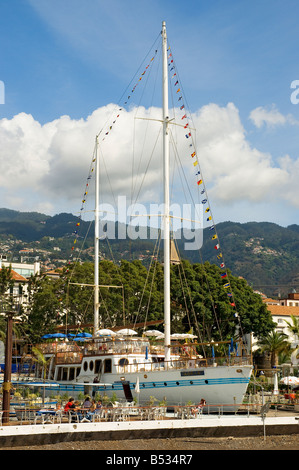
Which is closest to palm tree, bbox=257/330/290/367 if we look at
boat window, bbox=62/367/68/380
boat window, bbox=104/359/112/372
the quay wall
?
boat window, bbox=62/367/68/380

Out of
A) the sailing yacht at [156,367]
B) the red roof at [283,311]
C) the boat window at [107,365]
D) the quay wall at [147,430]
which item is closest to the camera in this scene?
the quay wall at [147,430]

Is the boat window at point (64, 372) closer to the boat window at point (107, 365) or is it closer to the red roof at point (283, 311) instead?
the boat window at point (107, 365)

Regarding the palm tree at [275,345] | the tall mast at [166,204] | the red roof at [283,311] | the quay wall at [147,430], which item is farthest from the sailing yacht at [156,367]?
the red roof at [283,311]

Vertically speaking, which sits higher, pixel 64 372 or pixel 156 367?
pixel 156 367

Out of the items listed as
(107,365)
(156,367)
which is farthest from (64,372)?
(156,367)

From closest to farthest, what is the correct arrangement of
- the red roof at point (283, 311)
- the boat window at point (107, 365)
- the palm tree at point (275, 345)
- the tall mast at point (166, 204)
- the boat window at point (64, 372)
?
1. the tall mast at point (166, 204)
2. the boat window at point (107, 365)
3. the boat window at point (64, 372)
4. the palm tree at point (275, 345)
5. the red roof at point (283, 311)

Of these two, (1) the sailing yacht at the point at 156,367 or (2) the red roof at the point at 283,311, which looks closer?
(1) the sailing yacht at the point at 156,367

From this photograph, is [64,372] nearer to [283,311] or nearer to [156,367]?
[156,367]

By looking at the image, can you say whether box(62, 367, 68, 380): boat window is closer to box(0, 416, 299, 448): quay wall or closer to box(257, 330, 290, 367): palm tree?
box(0, 416, 299, 448): quay wall

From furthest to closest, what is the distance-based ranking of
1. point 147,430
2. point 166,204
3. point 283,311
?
point 283,311 < point 166,204 < point 147,430

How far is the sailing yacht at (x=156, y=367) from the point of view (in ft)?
96.4

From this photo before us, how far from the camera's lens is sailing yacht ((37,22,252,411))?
29.4 m

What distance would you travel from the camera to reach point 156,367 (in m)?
33.9

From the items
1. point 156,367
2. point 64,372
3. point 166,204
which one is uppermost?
point 166,204
